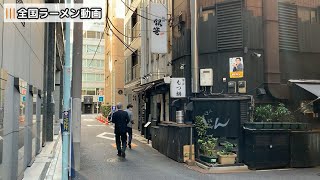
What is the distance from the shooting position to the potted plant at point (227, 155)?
37.3ft

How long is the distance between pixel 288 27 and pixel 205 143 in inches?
209

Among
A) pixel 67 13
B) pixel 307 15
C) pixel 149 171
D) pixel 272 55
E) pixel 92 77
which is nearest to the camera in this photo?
pixel 67 13

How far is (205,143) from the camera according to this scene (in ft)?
39.3

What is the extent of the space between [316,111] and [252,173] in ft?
12.2

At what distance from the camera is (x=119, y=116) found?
531 inches

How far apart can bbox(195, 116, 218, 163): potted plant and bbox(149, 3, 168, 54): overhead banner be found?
15.7ft

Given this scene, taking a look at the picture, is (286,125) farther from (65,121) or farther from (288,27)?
(65,121)

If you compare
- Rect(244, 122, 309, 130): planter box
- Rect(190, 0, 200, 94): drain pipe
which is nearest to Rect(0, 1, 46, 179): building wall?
Rect(190, 0, 200, 94): drain pipe

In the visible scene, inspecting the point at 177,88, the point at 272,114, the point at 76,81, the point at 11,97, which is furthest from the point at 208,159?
the point at 11,97

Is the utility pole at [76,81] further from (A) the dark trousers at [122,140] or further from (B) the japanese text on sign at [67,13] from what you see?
(A) the dark trousers at [122,140]

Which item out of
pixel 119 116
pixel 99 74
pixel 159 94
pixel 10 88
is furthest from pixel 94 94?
pixel 10 88

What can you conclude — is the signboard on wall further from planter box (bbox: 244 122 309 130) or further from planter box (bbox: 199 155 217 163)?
planter box (bbox: 199 155 217 163)

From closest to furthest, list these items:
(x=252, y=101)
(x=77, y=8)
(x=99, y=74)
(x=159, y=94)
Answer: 1. (x=77, y=8)
2. (x=252, y=101)
3. (x=159, y=94)
4. (x=99, y=74)

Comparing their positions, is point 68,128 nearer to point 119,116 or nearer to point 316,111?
point 119,116
